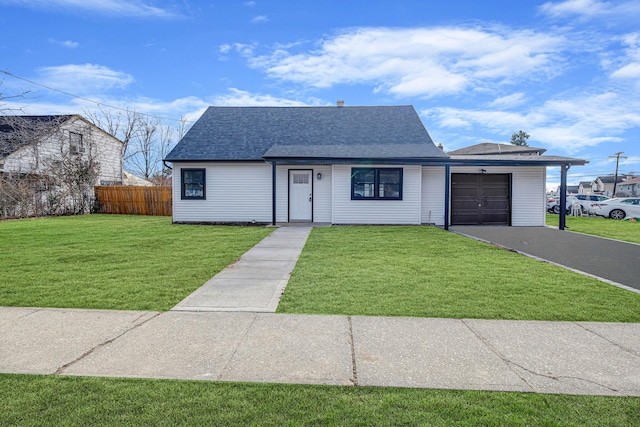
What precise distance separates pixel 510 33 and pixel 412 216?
24.5ft

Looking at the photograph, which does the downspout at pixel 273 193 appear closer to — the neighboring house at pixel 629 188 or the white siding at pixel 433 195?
the white siding at pixel 433 195

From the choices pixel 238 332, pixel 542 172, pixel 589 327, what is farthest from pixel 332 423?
pixel 542 172

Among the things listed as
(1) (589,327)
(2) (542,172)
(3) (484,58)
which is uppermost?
(3) (484,58)

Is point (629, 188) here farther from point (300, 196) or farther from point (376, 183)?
point (300, 196)

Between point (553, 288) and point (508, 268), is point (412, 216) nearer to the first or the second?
point (508, 268)

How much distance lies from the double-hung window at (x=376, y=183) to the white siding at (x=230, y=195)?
3.81 metres

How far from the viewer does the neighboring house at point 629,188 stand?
6589 cm

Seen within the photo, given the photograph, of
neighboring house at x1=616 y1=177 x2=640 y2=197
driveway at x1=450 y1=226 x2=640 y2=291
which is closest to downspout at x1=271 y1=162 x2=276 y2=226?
driveway at x1=450 y1=226 x2=640 y2=291

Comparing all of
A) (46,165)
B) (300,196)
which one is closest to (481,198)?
(300,196)

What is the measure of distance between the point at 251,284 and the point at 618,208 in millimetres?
23900

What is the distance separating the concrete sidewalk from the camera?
2.90 meters

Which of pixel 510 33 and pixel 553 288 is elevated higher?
pixel 510 33

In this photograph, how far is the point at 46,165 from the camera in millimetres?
21562

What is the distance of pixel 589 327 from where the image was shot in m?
4.09
